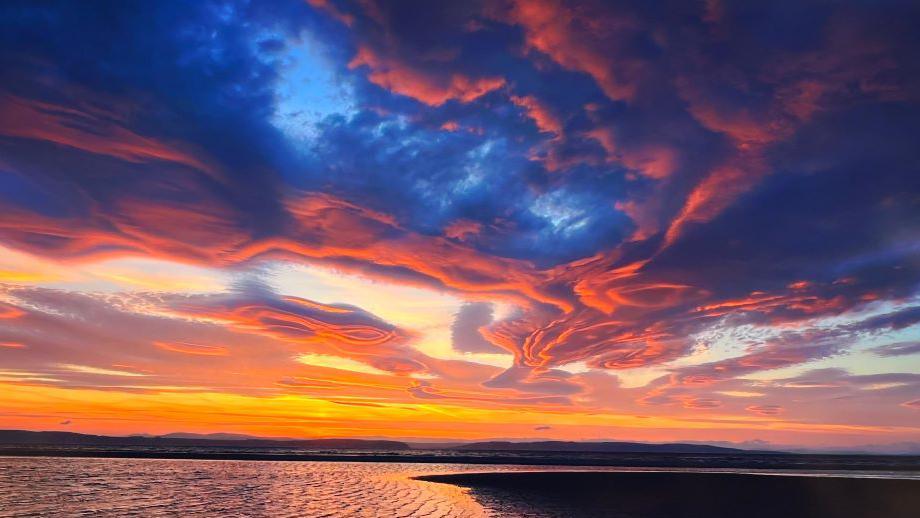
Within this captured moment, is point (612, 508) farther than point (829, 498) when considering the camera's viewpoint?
No

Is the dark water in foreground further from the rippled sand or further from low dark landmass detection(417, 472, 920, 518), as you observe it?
low dark landmass detection(417, 472, 920, 518)

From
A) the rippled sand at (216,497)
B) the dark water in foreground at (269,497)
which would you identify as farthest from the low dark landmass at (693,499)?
the rippled sand at (216,497)

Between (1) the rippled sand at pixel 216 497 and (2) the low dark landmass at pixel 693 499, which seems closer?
(1) the rippled sand at pixel 216 497

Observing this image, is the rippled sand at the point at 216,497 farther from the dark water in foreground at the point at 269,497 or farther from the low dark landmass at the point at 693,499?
the low dark landmass at the point at 693,499

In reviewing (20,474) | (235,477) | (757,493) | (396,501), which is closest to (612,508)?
(396,501)

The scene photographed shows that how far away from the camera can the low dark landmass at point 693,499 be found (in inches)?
1375

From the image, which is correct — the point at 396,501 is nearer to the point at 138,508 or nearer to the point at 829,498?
the point at 138,508

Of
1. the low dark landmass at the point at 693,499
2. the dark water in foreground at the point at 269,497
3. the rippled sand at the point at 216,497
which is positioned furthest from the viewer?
the low dark landmass at the point at 693,499

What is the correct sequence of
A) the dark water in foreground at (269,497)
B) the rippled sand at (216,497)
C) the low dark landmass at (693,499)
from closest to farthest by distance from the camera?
the rippled sand at (216,497) → the dark water in foreground at (269,497) → the low dark landmass at (693,499)

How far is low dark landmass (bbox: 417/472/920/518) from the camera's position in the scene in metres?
34.9

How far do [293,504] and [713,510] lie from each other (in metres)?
29.2

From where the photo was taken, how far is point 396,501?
39.9 m

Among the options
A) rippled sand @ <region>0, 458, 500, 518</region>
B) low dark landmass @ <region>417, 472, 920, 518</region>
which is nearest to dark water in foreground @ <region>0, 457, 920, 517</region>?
rippled sand @ <region>0, 458, 500, 518</region>

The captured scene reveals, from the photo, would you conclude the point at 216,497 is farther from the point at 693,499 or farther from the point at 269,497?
the point at 693,499
